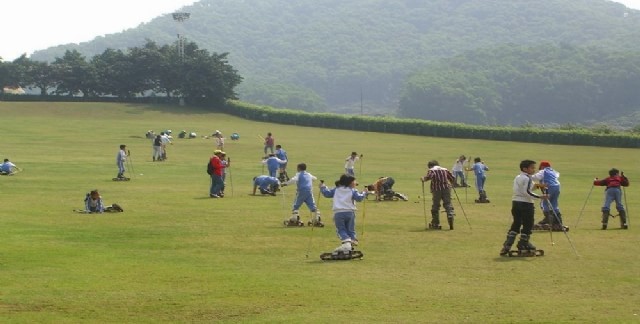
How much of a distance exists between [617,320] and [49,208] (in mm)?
22513

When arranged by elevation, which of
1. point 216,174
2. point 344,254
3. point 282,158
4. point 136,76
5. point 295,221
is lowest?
point 295,221

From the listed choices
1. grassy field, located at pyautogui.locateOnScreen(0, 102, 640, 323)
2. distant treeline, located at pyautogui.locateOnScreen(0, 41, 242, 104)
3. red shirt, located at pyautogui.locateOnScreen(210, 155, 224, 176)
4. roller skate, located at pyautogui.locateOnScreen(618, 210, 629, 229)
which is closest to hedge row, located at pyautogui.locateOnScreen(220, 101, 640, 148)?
distant treeline, located at pyautogui.locateOnScreen(0, 41, 242, 104)

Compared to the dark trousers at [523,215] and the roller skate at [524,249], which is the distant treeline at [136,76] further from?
the roller skate at [524,249]

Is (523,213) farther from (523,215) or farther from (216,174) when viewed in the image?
(216,174)

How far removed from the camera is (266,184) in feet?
131

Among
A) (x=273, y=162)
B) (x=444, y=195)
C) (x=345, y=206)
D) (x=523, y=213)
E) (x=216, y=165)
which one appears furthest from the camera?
(x=273, y=162)

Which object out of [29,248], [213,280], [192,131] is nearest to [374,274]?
[213,280]

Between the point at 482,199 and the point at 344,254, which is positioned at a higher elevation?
the point at 344,254

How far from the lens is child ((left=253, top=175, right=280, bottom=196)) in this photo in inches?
1560

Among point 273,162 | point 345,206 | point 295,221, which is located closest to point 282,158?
point 273,162

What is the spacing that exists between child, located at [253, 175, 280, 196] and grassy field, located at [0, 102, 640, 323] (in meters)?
0.57

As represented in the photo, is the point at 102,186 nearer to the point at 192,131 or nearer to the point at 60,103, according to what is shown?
the point at 192,131

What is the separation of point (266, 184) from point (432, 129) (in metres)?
64.4

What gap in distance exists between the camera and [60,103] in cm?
11931
